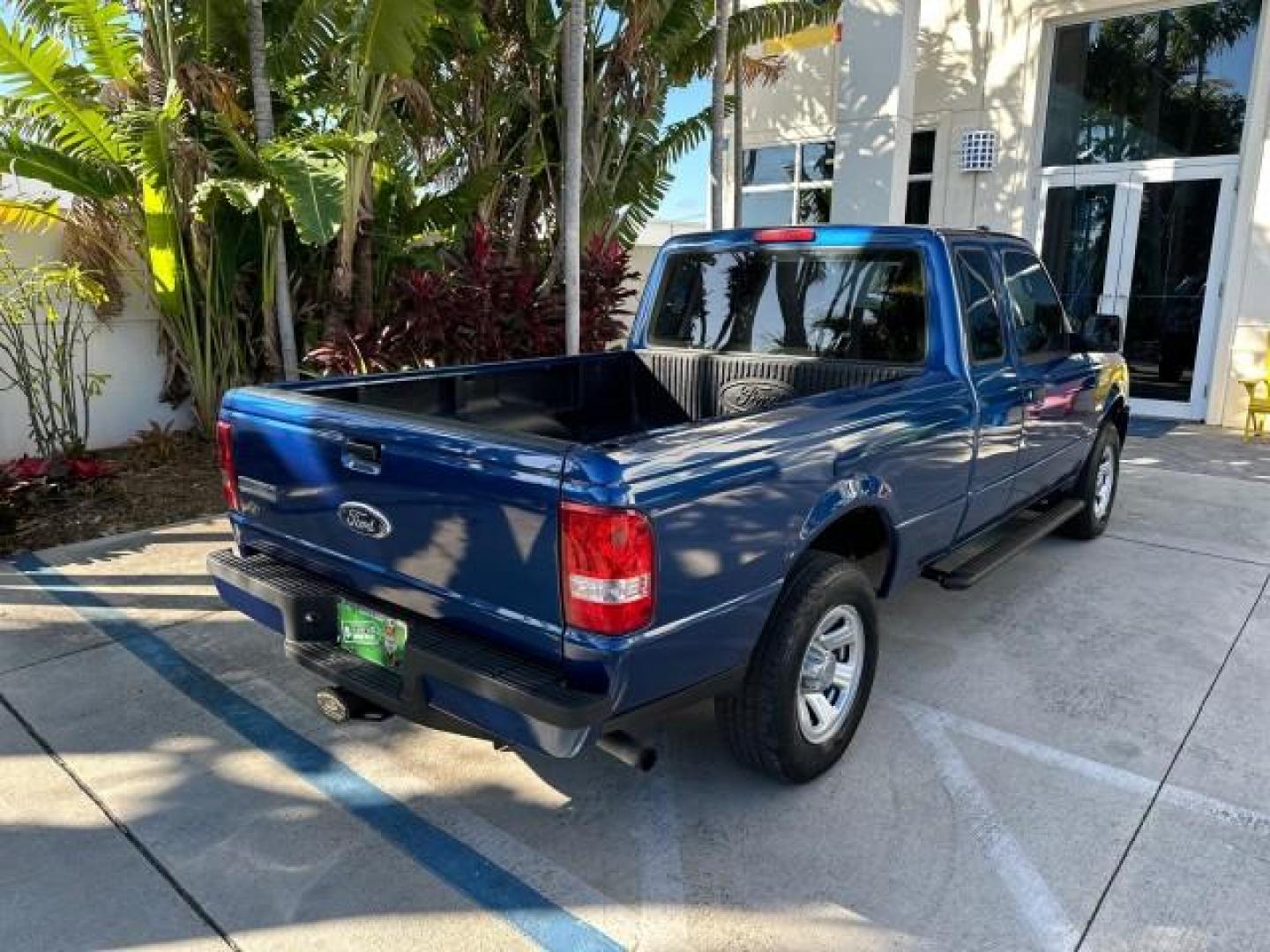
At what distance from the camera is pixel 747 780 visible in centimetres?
325

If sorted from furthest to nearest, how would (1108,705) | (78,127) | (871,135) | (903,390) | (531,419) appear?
1. (871,135)
2. (78,127)
3. (531,419)
4. (1108,705)
5. (903,390)

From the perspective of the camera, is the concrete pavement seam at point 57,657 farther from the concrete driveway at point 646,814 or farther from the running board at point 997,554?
the running board at point 997,554

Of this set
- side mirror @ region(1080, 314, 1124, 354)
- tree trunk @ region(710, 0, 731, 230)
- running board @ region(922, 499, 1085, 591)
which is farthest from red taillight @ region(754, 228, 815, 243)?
tree trunk @ region(710, 0, 731, 230)

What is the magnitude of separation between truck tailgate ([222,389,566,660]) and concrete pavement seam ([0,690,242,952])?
39.4 inches

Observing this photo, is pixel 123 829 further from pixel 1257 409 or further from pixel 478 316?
pixel 1257 409

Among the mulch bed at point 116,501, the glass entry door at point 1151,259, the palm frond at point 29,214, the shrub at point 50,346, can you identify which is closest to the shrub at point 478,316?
the mulch bed at point 116,501

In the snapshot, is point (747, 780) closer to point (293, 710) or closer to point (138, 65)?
point (293, 710)

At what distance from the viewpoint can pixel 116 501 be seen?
6.43 meters

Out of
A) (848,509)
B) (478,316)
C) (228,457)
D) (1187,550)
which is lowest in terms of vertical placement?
(1187,550)

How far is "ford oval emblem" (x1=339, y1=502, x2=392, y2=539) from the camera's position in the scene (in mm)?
2785

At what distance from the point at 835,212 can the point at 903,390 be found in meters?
8.74

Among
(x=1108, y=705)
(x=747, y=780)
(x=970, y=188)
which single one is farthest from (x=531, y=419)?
(x=970, y=188)

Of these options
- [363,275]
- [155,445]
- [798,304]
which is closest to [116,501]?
[155,445]

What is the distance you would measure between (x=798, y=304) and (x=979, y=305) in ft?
2.70
